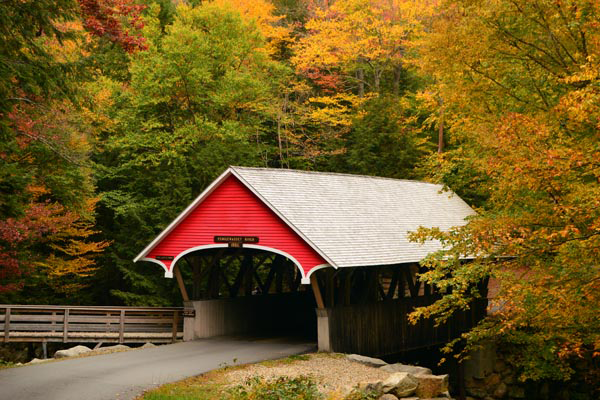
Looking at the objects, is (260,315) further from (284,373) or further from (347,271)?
(284,373)

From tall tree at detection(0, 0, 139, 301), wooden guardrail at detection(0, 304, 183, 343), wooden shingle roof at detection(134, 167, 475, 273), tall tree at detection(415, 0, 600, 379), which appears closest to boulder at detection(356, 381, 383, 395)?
tall tree at detection(415, 0, 600, 379)

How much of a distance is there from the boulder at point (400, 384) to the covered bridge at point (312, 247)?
130 inches

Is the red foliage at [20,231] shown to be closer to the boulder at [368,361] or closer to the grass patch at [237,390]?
the grass patch at [237,390]

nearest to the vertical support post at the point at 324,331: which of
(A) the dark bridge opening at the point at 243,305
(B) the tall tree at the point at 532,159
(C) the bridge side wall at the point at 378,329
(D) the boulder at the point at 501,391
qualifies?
(C) the bridge side wall at the point at 378,329

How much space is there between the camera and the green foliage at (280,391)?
34.4ft

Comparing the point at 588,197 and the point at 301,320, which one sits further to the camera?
the point at 301,320

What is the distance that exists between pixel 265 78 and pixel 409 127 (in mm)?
8456

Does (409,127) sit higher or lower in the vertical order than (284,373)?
higher

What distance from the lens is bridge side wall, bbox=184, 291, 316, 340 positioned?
18.9 m

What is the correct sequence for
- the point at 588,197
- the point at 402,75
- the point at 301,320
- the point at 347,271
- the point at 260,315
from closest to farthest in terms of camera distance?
the point at 588,197, the point at 347,271, the point at 260,315, the point at 301,320, the point at 402,75

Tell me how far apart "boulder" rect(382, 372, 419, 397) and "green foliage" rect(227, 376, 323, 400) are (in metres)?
1.72

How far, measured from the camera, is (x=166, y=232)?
18.2m

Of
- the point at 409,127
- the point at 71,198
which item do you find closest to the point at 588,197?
the point at 71,198

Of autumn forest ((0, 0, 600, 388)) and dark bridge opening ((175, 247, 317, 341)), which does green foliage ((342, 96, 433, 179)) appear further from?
dark bridge opening ((175, 247, 317, 341))
